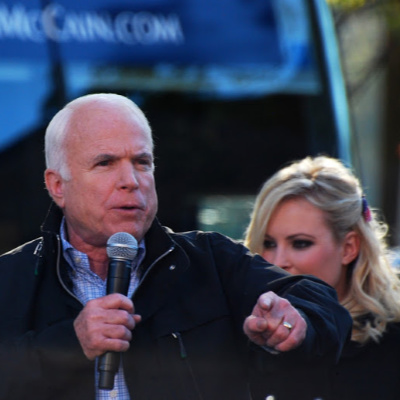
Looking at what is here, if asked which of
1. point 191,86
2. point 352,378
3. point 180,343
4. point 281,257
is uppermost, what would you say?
point 191,86

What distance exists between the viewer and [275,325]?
10.3 ft

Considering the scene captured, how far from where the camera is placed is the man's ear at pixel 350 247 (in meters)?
4.74

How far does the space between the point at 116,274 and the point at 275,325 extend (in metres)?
0.46

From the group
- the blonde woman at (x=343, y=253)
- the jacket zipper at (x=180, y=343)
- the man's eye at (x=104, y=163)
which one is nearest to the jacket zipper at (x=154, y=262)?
the jacket zipper at (x=180, y=343)

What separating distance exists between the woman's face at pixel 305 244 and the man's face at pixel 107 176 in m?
1.13

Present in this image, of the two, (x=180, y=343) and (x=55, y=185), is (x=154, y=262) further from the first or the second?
(x=55, y=185)

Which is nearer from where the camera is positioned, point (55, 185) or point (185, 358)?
point (185, 358)

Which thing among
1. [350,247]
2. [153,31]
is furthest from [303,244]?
[153,31]

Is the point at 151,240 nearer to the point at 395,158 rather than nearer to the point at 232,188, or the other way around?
the point at 232,188

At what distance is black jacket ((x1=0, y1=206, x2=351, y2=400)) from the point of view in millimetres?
3344

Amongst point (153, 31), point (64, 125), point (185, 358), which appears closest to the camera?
point (185, 358)

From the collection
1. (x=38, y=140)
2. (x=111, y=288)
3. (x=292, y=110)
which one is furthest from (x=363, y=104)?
(x=111, y=288)

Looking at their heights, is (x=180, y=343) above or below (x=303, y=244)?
below

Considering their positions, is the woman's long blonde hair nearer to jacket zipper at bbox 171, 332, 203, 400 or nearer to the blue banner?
jacket zipper at bbox 171, 332, 203, 400
